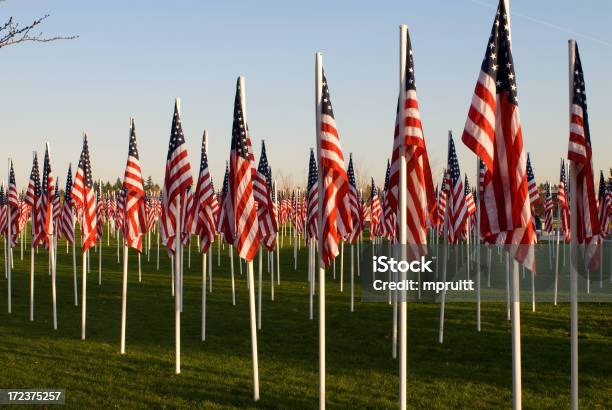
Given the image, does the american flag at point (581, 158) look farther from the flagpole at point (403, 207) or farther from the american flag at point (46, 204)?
the american flag at point (46, 204)

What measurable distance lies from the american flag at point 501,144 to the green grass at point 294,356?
4.86 meters

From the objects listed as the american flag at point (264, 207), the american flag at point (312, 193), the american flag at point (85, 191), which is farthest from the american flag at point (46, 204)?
the american flag at point (312, 193)

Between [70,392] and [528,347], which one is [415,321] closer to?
[528,347]

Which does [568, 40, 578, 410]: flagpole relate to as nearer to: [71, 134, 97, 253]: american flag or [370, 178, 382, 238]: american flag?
[71, 134, 97, 253]: american flag

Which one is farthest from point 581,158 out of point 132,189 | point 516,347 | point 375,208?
point 375,208

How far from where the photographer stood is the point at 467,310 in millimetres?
25094

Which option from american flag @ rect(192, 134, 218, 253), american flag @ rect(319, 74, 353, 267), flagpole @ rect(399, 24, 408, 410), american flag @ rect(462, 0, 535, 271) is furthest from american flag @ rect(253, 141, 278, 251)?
american flag @ rect(462, 0, 535, 271)

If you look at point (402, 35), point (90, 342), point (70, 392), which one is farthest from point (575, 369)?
point (90, 342)

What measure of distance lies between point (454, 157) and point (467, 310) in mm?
8106

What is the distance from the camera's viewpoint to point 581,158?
10.1 meters

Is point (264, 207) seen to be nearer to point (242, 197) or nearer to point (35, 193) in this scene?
point (242, 197)

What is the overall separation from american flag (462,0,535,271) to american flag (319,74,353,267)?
8.43ft

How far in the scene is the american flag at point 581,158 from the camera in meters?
10.2

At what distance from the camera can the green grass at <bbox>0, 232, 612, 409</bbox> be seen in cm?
1336
